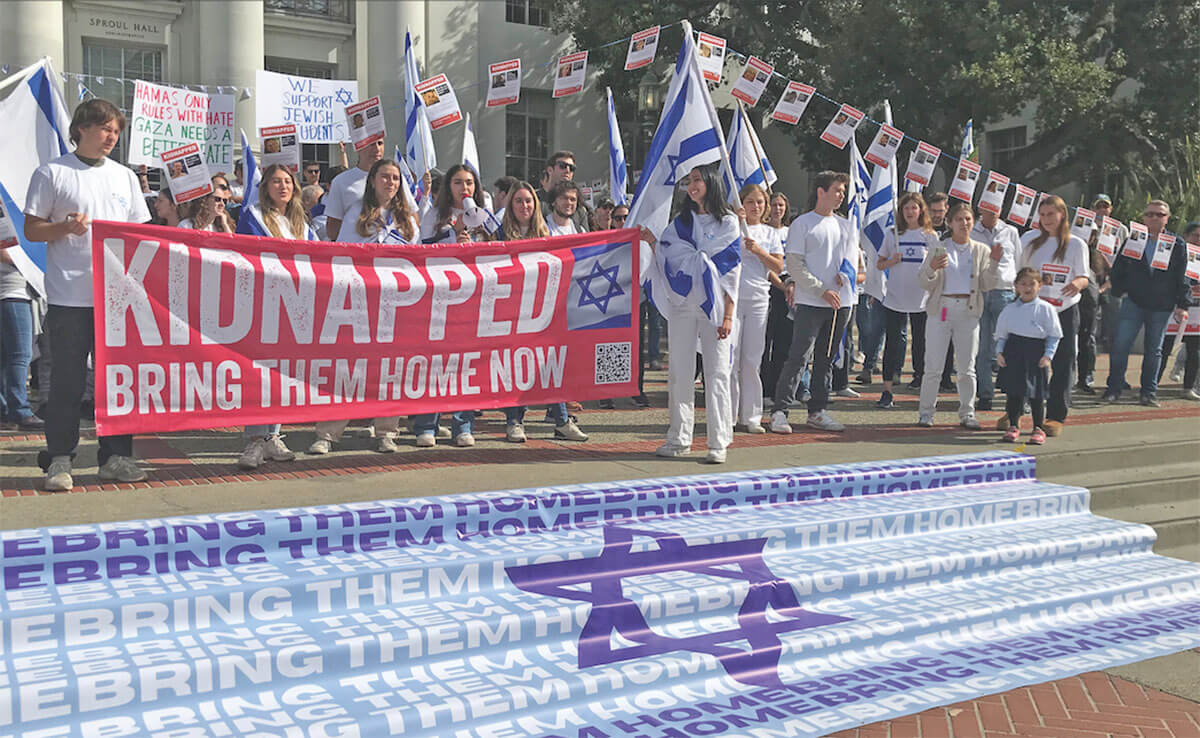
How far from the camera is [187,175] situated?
7.40 meters

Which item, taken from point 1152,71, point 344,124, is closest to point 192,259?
point 344,124

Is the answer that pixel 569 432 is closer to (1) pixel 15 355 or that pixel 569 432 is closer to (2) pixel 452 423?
(2) pixel 452 423

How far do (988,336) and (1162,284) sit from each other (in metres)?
2.50

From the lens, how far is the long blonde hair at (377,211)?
7.12 meters

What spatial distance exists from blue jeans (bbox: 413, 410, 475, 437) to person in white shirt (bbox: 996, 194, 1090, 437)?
4.50m

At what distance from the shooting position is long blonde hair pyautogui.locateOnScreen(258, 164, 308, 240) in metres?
6.61

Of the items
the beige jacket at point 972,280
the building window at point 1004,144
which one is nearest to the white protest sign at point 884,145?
the beige jacket at point 972,280

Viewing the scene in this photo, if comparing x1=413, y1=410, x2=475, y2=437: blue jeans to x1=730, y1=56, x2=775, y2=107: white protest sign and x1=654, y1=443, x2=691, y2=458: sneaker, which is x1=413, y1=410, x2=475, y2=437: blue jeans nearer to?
x1=654, y1=443, x2=691, y2=458: sneaker

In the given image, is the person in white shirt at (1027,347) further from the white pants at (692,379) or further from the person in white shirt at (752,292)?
the white pants at (692,379)

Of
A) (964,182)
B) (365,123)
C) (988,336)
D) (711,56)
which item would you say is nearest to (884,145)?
(964,182)

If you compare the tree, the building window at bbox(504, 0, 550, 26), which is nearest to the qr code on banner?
the tree

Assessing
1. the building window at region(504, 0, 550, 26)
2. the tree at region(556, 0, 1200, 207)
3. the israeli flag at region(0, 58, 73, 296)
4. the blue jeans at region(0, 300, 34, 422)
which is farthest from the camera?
the building window at region(504, 0, 550, 26)

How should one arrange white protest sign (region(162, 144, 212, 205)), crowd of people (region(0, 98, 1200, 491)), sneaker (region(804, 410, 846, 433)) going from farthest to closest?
1. sneaker (region(804, 410, 846, 433))
2. white protest sign (region(162, 144, 212, 205))
3. crowd of people (region(0, 98, 1200, 491))

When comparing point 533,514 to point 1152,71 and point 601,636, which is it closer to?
Answer: point 601,636
